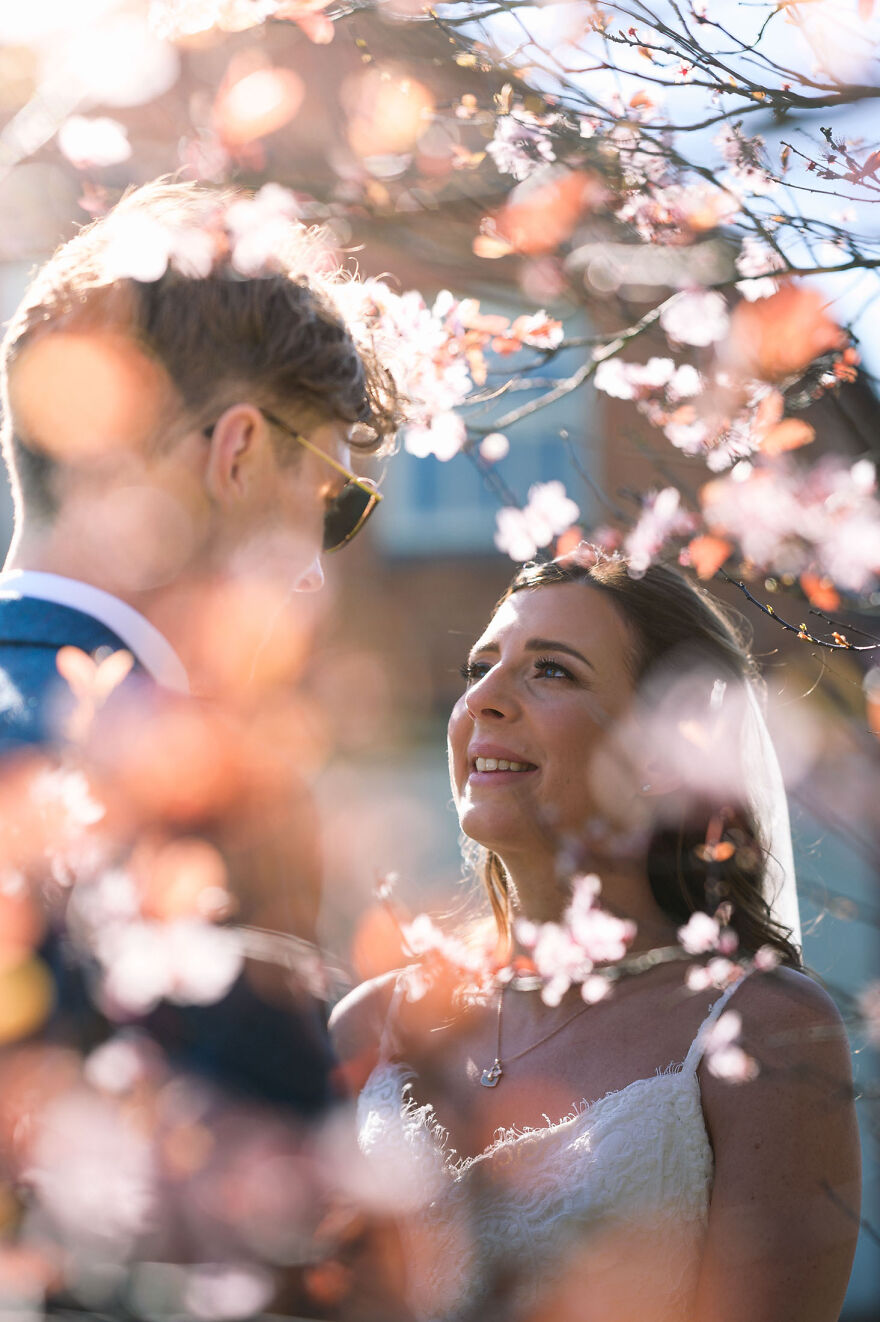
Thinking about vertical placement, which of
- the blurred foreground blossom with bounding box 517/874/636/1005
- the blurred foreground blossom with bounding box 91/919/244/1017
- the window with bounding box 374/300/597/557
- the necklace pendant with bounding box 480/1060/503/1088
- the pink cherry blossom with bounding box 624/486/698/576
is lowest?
the window with bounding box 374/300/597/557

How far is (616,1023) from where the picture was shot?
8.09ft

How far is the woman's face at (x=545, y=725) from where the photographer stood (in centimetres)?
260

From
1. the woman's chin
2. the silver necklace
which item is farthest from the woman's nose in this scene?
the silver necklace

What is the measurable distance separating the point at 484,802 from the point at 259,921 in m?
1.32

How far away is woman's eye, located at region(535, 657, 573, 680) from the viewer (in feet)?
8.95

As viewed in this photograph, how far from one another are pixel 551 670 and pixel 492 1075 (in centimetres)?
100

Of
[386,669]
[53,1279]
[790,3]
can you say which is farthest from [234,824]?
[386,669]

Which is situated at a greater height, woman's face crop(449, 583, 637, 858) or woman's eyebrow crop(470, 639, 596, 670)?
woman's eyebrow crop(470, 639, 596, 670)

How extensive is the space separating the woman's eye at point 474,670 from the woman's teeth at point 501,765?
0.29 m

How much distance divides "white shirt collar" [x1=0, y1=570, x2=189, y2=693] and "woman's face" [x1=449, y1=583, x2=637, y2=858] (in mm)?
1493

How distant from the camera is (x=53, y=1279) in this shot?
1.10 meters

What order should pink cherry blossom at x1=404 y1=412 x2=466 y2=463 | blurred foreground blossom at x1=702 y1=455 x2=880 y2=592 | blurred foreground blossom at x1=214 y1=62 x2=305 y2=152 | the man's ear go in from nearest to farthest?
the man's ear → blurred foreground blossom at x1=702 y1=455 x2=880 y2=592 → pink cherry blossom at x1=404 y1=412 x2=466 y2=463 → blurred foreground blossom at x1=214 y1=62 x2=305 y2=152

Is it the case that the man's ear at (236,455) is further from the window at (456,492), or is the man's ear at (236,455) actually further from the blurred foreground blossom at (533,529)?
the window at (456,492)

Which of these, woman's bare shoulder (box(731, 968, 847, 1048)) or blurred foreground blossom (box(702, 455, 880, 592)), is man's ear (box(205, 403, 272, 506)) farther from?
woman's bare shoulder (box(731, 968, 847, 1048))
